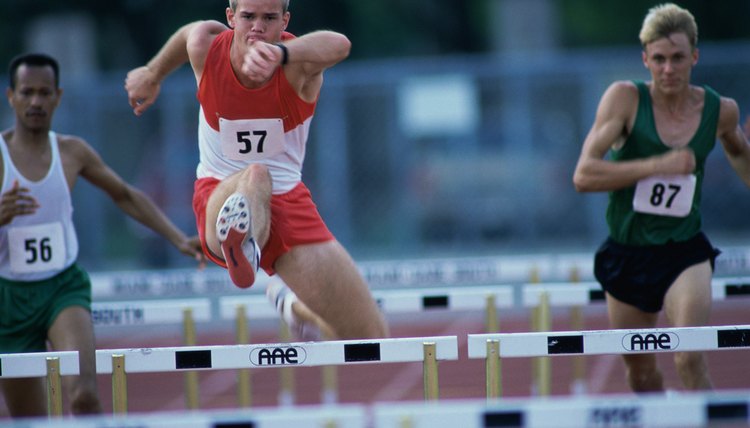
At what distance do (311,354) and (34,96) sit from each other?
206 cm

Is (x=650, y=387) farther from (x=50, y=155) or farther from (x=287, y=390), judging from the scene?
(x=50, y=155)

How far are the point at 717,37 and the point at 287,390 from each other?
1479 centimetres

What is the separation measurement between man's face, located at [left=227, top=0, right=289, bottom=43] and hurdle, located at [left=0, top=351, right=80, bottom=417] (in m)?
1.40

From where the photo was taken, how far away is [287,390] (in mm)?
6680

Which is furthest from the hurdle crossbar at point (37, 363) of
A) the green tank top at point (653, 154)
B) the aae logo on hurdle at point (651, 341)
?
the green tank top at point (653, 154)

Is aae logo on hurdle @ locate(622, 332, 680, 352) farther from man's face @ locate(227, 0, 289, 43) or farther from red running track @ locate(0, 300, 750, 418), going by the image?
red running track @ locate(0, 300, 750, 418)

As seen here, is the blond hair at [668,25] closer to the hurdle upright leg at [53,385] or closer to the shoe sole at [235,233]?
the shoe sole at [235,233]

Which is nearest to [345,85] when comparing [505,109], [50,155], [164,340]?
[505,109]

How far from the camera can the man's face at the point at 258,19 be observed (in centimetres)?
417

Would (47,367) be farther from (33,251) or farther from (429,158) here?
(429,158)

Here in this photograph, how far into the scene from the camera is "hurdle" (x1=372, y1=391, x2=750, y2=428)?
289 cm

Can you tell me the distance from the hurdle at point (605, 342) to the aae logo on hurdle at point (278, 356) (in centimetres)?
62

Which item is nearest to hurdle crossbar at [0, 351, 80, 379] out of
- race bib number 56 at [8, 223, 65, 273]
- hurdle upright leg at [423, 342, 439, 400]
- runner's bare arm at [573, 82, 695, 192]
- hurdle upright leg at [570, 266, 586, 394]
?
race bib number 56 at [8, 223, 65, 273]

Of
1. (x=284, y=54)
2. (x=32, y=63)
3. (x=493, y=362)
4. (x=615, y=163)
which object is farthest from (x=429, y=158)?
(x=493, y=362)
